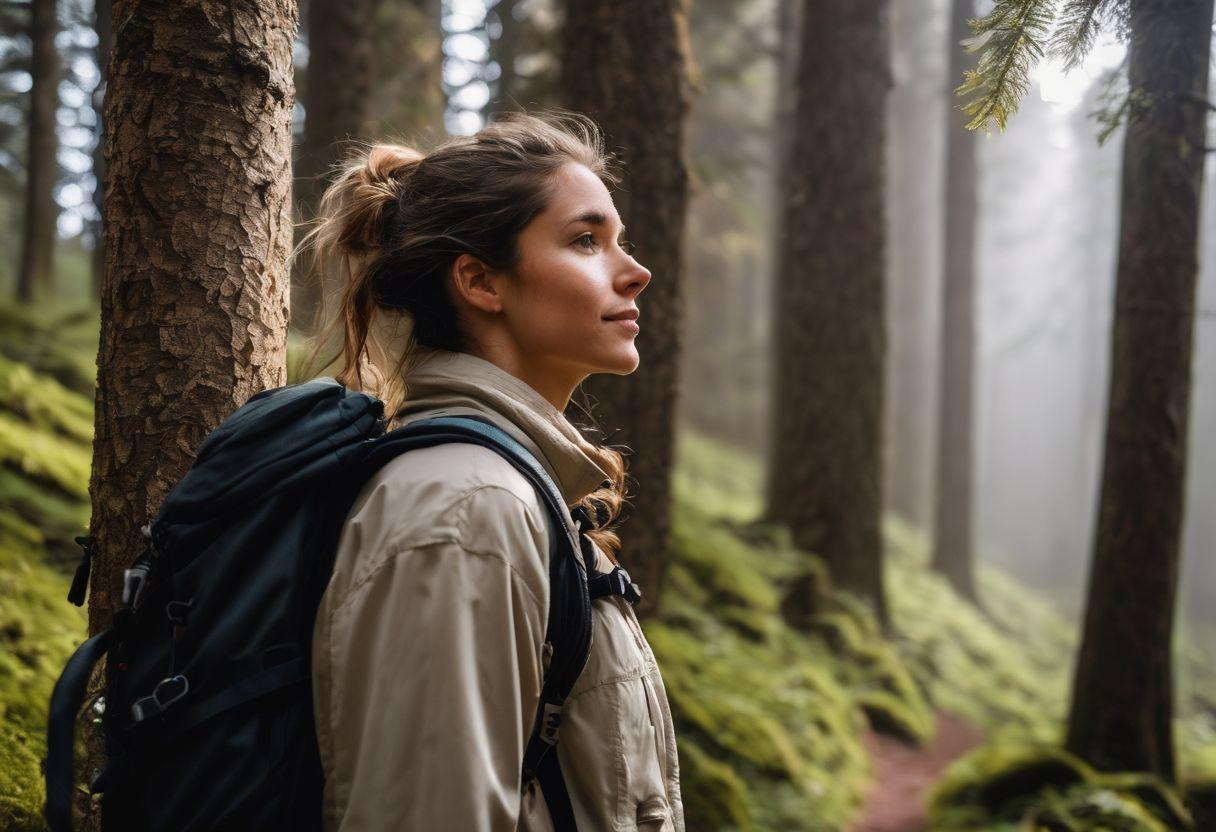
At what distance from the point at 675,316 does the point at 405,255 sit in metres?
3.76

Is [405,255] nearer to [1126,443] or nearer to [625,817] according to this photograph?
[625,817]

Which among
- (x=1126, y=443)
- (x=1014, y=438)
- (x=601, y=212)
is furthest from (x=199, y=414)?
(x=1014, y=438)

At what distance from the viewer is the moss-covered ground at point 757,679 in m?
4.27

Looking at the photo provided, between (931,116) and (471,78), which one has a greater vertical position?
(931,116)

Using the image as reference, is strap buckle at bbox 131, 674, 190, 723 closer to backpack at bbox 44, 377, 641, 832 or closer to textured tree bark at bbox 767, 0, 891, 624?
backpack at bbox 44, 377, 641, 832

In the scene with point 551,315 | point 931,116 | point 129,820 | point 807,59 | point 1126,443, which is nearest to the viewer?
point 129,820

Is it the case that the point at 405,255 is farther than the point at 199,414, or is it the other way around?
the point at 199,414

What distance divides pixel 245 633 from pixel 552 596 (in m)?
0.62

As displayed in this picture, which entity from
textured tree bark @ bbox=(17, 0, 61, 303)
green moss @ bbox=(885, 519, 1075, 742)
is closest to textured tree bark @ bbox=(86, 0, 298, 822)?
green moss @ bbox=(885, 519, 1075, 742)

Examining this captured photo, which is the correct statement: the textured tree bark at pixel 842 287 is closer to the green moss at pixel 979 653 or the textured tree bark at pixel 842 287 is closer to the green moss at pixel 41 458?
the green moss at pixel 979 653

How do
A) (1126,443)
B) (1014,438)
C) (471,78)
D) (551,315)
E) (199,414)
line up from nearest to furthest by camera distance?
(551,315) < (199,414) < (1126,443) < (471,78) < (1014,438)

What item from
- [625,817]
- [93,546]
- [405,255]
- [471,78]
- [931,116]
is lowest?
[625,817]

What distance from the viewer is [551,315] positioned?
7.90 feet

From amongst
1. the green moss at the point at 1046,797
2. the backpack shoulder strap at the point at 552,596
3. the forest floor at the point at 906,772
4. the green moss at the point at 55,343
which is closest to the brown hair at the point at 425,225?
the backpack shoulder strap at the point at 552,596
